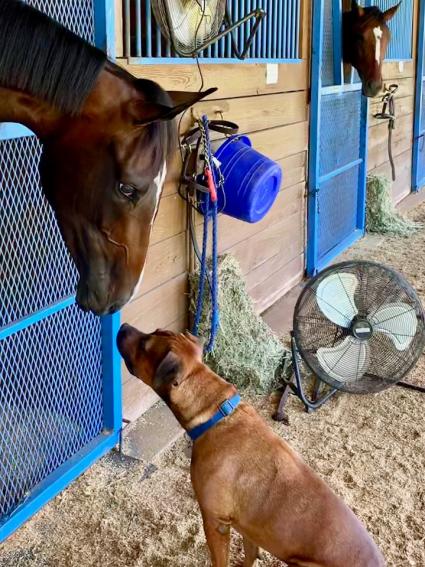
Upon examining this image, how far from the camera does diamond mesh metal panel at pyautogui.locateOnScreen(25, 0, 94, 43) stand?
6.31ft

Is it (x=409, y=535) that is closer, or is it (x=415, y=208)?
(x=409, y=535)

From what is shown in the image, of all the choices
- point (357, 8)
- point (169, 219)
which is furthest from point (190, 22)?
point (357, 8)

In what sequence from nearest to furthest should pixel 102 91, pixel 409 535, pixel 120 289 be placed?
pixel 102 91 → pixel 120 289 → pixel 409 535

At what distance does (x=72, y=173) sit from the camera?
1486mm

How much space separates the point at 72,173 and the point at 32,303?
0.70 metres

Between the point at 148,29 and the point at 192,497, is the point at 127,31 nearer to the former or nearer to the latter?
the point at 148,29

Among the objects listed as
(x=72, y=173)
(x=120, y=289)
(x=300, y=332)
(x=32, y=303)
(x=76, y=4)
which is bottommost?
(x=300, y=332)

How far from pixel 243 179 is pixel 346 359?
871mm

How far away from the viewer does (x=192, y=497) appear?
231 cm

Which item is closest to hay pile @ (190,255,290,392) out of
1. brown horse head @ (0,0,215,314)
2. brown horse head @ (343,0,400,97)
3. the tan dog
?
the tan dog

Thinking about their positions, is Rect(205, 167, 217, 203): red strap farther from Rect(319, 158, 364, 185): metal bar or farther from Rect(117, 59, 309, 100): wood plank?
Rect(319, 158, 364, 185): metal bar

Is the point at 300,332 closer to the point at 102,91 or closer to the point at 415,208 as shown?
the point at 102,91

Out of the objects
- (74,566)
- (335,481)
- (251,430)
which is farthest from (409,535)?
(74,566)

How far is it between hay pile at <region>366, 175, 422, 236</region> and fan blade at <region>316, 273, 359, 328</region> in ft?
11.5
